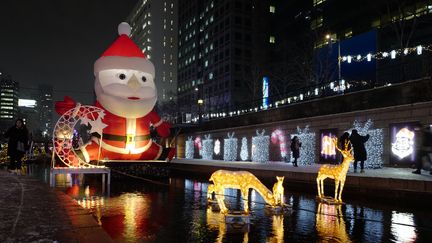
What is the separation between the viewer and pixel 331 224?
879 centimetres

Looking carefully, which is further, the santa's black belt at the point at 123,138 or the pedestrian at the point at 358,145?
the santa's black belt at the point at 123,138

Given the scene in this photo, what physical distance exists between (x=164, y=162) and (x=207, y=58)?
324 feet

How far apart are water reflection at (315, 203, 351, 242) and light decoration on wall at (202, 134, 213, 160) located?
28.2 m

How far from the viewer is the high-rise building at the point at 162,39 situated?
15588 cm

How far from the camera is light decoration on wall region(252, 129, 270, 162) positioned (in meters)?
30.4

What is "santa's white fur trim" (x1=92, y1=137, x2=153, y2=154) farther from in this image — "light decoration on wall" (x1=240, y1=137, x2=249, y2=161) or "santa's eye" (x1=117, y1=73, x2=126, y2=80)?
"light decoration on wall" (x1=240, y1=137, x2=249, y2=161)

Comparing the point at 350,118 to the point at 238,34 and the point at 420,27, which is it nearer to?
the point at 420,27

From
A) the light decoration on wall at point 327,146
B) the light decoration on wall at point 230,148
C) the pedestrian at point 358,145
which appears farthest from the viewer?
the light decoration on wall at point 230,148

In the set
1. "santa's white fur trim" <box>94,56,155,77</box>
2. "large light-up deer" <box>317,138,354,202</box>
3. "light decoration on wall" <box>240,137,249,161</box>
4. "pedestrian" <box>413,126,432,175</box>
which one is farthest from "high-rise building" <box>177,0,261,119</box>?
"large light-up deer" <box>317,138,354,202</box>

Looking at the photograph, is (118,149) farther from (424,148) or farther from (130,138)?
(424,148)

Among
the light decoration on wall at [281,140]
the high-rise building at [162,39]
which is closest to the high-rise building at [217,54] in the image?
the high-rise building at [162,39]

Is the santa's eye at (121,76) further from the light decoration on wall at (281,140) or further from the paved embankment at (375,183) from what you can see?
the light decoration on wall at (281,140)

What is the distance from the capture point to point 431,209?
11.5 meters

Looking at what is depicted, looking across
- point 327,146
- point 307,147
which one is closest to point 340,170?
point 327,146
